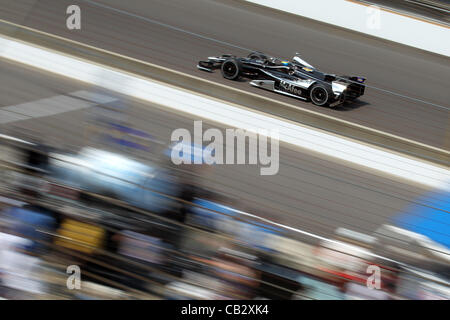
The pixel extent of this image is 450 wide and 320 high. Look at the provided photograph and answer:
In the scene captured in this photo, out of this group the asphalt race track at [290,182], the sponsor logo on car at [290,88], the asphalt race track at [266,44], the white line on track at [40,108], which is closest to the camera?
the white line on track at [40,108]

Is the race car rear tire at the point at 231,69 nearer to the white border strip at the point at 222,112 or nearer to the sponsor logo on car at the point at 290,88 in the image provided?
the sponsor logo on car at the point at 290,88

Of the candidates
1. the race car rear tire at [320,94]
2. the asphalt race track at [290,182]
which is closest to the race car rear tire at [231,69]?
the race car rear tire at [320,94]

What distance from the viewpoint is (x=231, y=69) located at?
5.46 m

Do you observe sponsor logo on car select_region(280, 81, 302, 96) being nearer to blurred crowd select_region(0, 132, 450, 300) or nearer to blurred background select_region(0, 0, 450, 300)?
blurred background select_region(0, 0, 450, 300)

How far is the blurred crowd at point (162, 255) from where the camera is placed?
1765 mm

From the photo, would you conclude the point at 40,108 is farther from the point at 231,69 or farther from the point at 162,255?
the point at 231,69

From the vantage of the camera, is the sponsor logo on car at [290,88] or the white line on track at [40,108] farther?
the sponsor logo on car at [290,88]

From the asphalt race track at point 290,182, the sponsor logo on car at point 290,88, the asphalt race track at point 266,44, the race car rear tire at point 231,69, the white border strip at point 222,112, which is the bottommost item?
the asphalt race track at point 290,182

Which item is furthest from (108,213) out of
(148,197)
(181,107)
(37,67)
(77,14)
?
(77,14)

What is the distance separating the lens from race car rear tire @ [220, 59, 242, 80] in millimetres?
5434

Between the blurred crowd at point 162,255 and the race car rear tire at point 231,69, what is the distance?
3.59 m

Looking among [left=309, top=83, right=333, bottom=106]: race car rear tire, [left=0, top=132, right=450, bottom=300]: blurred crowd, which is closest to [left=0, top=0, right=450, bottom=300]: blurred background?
[left=0, top=132, right=450, bottom=300]: blurred crowd

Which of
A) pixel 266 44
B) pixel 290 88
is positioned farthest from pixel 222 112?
pixel 266 44
